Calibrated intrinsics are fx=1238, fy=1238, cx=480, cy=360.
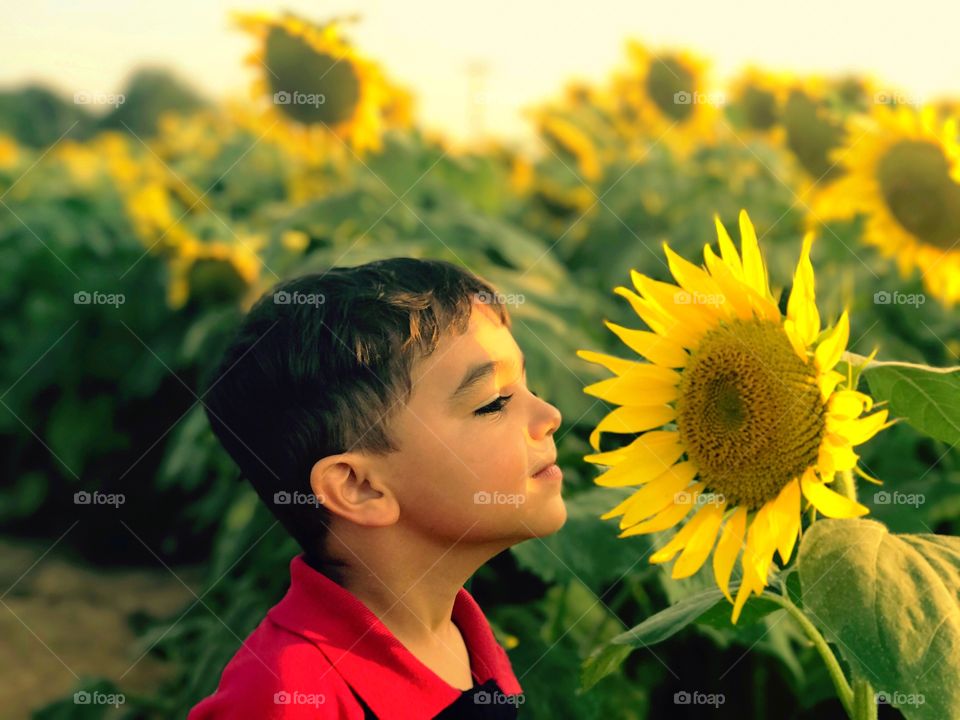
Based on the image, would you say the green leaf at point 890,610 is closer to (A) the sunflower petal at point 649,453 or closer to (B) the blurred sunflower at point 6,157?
(A) the sunflower petal at point 649,453

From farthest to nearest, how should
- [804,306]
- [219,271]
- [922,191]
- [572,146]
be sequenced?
[572,146], [219,271], [922,191], [804,306]

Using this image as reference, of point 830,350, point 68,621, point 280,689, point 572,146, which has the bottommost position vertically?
point 68,621

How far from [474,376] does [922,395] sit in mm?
560

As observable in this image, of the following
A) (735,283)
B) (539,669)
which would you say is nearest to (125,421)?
(539,669)

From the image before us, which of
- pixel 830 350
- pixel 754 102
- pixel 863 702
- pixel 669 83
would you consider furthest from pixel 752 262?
pixel 669 83

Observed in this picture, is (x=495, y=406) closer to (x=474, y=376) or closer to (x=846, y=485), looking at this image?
(x=474, y=376)

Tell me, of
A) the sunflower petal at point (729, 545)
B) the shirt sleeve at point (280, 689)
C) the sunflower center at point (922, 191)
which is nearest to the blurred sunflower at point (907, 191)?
the sunflower center at point (922, 191)

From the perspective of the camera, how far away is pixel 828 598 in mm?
1263

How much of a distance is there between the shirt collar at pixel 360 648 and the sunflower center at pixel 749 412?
45 cm

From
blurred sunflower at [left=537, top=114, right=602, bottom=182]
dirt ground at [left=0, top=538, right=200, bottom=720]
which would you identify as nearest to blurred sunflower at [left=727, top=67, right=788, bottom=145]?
blurred sunflower at [left=537, top=114, right=602, bottom=182]

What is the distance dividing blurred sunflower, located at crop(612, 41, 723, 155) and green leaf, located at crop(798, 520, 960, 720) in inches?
176

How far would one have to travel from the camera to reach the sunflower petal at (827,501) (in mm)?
1312

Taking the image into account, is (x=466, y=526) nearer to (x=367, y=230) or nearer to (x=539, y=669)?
(x=539, y=669)

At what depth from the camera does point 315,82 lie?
385 centimetres
